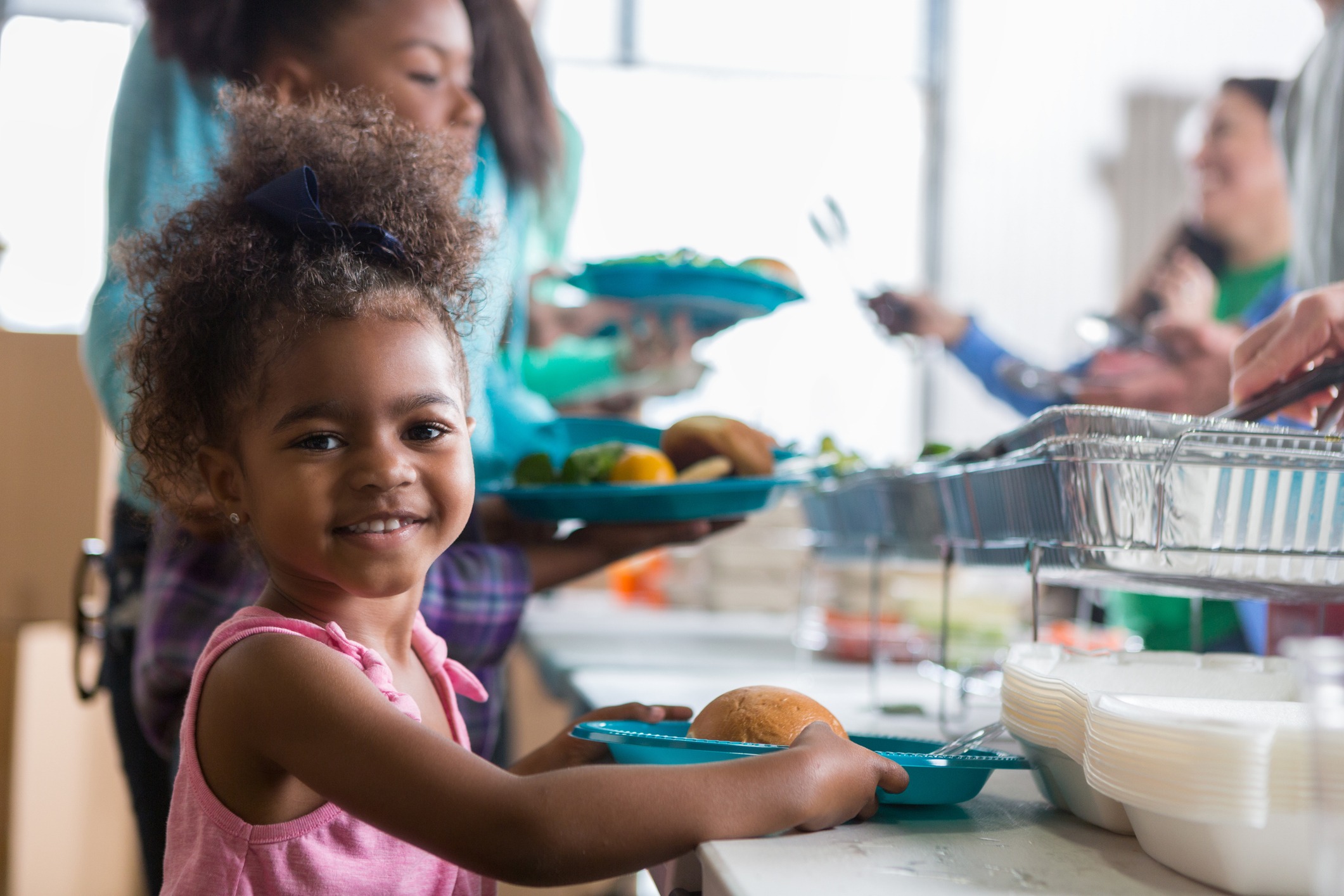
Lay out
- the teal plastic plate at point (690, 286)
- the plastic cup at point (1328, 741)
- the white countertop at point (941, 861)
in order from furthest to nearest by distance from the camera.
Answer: the teal plastic plate at point (690, 286)
the white countertop at point (941, 861)
the plastic cup at point (1328, 741)

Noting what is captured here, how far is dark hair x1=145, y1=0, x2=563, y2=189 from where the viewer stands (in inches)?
40.0

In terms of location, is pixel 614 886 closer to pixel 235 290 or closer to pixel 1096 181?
pixel 235 290

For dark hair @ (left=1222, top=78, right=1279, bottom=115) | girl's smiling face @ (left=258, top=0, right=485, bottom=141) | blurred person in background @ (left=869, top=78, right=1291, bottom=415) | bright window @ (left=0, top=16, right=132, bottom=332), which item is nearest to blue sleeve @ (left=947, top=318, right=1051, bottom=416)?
blurred person in background @ (left=869, top=78, right=1291, bottom=415)

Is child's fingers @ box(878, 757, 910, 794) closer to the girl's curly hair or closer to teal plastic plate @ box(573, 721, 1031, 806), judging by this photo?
teal plastic plate @ box(573, 721, 1031, 806)

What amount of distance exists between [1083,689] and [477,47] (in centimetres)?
90

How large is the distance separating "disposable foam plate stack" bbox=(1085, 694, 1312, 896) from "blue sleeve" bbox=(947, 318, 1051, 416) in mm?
1623

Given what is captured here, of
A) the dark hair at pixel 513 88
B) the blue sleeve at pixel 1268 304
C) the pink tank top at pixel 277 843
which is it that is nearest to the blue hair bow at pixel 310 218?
the pink tank top at pixel 277 843

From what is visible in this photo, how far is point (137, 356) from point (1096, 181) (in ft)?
13.3

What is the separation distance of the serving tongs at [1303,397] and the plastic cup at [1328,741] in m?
0.49

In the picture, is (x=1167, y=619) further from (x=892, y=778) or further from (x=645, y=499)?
(x=892, y=778)

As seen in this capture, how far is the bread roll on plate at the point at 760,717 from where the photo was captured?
2.27 ft

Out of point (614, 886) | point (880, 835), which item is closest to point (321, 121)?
point (880, 835)

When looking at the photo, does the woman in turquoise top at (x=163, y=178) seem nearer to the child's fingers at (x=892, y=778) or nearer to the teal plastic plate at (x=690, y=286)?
the teal plastic plate at (x=690, y=286)

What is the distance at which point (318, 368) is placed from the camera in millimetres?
701
